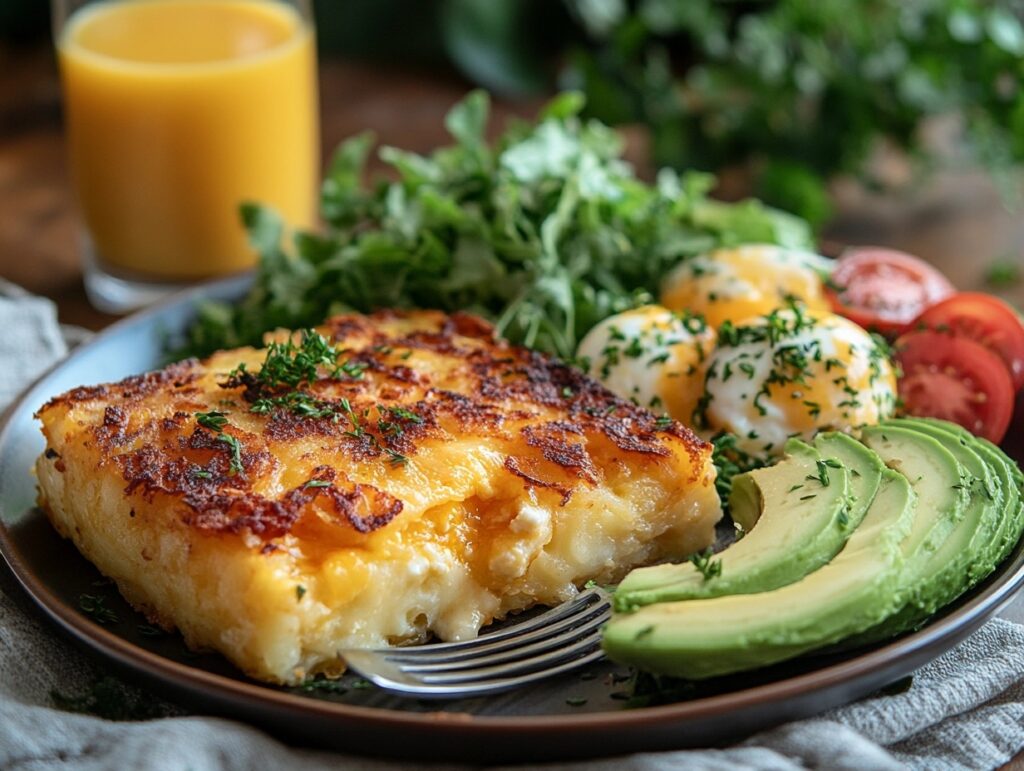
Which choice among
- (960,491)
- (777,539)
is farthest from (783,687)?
(960,491)

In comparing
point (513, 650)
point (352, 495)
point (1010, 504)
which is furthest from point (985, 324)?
point (352, 495)

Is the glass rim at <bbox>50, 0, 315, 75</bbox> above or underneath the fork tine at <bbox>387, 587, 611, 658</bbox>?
above

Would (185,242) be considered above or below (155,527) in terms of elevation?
below

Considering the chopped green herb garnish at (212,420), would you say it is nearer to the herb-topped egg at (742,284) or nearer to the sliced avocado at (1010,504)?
the herb-topped egg at (742,284)

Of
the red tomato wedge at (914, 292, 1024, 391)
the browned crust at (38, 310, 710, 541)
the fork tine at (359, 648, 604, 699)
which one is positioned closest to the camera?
the fork tine at (359, 648, 604, 699)

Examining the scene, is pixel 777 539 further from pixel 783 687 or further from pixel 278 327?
pixel 278 327

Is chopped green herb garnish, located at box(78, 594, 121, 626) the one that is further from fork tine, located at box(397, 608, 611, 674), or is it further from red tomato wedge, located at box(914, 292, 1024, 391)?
red tomato wedge, located at box(914, 292, 1024, 391)

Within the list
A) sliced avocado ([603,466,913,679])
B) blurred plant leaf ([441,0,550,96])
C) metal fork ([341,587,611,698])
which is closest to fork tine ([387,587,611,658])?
metal fork ([341,587,611,698])

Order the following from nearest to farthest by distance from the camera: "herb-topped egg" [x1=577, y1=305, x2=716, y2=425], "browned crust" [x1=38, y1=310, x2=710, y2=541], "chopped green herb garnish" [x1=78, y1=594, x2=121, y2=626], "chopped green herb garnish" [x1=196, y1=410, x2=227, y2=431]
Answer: "browned crust" [x1=38, y1=310, x2=710, y2=541] → "chopped green herb garnish" [x1=78, y1=594, x2=121, y2=626] → "chopped green herb garnish" [x1=196, y1=410, x2=227, y2=431] → "herb-topped egg" [x1=577, y1=305, x2=716, y2=425]
